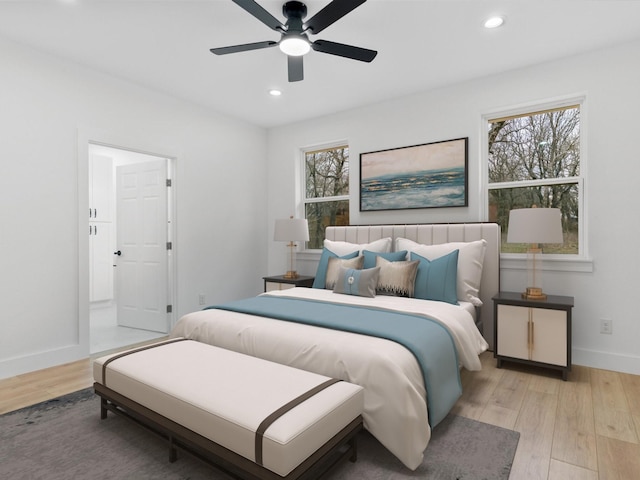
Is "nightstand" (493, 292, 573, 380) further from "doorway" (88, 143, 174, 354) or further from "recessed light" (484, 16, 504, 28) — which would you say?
"doorway" (88, 143, 174, 354)

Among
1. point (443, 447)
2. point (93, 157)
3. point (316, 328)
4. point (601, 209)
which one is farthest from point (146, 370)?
point (93, 157)

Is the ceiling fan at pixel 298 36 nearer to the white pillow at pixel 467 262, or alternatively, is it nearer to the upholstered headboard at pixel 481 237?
the white pillow at pixel 467 262

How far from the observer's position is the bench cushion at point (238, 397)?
4.76ft

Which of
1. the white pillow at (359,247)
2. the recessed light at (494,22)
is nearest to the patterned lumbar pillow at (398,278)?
the white pillow at (359,247)

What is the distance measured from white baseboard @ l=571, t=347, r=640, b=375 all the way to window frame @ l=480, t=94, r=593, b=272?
0.71 metres

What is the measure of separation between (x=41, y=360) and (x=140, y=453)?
1891 mm

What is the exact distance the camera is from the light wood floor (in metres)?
1.84

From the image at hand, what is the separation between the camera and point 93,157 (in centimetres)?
598

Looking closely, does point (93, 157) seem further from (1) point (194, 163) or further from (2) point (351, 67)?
(2) point (351, 67)

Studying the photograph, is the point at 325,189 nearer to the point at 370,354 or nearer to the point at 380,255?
the point at 380,255

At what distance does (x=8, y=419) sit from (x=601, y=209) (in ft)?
15.1

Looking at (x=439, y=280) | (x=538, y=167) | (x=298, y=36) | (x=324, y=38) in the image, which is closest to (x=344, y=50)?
(x=298, y=36)

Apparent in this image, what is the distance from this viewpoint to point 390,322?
2311mm

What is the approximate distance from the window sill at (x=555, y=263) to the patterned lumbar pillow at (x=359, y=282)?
1.31 m
